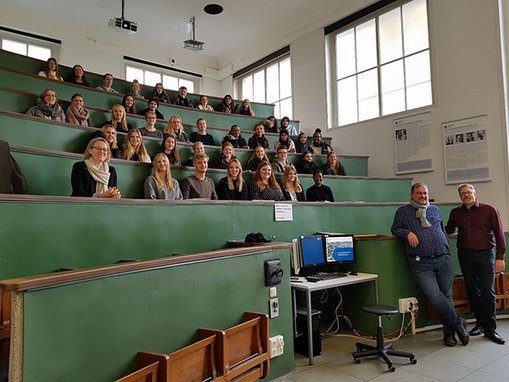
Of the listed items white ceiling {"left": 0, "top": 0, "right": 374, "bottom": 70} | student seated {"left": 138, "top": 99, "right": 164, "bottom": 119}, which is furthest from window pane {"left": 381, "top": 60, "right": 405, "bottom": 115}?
student seated {"left": 138, "top": 99, "right": 164, "bottom": 119}

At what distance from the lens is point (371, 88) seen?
713cm

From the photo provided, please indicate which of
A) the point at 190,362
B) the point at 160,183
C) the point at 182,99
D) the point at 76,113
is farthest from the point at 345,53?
the point at 190,362

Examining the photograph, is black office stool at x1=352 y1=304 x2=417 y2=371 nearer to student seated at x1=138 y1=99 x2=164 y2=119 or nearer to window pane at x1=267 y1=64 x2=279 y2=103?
student seated at x1=138 y1=99 x2=164 y2=119

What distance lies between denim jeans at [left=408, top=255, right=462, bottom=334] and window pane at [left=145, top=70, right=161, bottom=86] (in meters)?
7.72

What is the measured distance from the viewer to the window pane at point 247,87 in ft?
32.5

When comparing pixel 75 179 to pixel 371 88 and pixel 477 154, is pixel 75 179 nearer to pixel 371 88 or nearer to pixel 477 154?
pixel 477 154

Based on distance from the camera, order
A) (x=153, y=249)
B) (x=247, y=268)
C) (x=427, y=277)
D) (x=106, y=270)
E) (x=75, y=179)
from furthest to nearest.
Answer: (x=427, y=277), (x=75, y=179), (x=153, y=249), (x=247, y=268), (x=106, y=270)

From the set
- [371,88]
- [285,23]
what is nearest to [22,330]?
[371,88]

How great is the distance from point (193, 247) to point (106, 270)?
4.15 ft

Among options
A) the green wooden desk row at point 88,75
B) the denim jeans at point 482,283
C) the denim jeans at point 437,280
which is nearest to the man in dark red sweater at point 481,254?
the denim jeans at point 482,283

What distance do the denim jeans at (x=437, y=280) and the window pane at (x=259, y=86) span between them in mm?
6700

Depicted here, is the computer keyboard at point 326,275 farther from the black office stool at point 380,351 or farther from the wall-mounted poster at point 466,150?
the wall-mounted poster at point 466,150

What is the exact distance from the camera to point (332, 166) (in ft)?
19.1

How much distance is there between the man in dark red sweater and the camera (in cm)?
362
